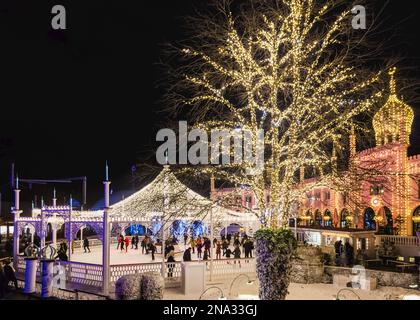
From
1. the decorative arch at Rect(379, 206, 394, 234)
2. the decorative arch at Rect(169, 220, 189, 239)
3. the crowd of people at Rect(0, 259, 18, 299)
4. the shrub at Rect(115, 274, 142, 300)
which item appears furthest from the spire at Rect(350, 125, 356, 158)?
the decorative arch at Rect(379, 206, 394, 234)

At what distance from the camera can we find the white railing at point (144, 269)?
631 inches

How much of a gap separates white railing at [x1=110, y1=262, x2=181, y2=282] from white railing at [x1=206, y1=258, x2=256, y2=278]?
163 centimetres

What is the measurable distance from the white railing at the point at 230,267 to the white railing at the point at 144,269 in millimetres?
1629

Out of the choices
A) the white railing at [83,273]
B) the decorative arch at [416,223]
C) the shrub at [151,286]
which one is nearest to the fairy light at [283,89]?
the shrub at [151,286]

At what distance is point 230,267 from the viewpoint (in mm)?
19531

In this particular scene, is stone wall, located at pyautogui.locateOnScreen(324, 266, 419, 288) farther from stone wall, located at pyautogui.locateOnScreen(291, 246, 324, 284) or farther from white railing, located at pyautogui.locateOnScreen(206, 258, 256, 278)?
white railing, located at pyautogui.locateOnScreen(206, 258, 256, 278)

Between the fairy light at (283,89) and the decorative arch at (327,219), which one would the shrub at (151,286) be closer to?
the fairy light at (283,89)

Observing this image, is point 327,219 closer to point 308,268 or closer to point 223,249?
point 223,249

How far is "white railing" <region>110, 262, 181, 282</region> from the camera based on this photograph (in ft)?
52.5

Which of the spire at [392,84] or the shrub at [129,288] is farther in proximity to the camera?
the shrub at [129,288]

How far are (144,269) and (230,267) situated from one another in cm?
418

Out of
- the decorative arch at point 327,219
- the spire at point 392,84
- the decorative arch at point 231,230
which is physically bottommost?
the decorative arch at point 231,230
